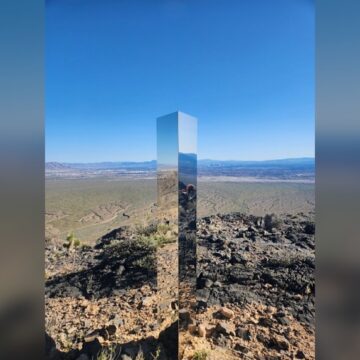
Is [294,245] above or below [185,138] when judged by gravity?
below

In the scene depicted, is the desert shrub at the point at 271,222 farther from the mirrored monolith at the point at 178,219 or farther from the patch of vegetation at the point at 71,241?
the mirrored monolith at the point at 178,219

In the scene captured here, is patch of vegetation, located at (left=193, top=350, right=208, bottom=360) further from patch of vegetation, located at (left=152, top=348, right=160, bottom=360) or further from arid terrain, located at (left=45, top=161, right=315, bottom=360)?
patch of vegetation, located at (left=152, top=348, right=160, bottom=360)

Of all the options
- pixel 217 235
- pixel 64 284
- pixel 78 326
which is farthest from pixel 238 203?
pixel 78 326

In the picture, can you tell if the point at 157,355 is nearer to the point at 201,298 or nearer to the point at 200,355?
the point at 200,355
